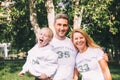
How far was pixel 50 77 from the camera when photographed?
645 cm

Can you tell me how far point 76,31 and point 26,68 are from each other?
1.11m

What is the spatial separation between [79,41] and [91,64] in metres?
0.42

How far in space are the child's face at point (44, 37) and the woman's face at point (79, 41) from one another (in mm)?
430

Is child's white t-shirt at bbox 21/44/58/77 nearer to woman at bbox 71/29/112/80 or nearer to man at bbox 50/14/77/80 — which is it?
man at bbox 50/14/77/80

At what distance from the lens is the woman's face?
6.26m

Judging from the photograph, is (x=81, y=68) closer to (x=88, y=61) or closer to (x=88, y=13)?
(x=88, y=61)

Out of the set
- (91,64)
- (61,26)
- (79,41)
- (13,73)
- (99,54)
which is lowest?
(13,73)

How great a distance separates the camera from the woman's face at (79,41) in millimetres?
6258

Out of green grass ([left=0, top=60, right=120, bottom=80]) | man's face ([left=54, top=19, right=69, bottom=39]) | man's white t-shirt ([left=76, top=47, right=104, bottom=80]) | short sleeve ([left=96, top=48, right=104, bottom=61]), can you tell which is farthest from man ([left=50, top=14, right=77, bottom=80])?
green grass ([left=0, top=60, right=120, bottom=80])

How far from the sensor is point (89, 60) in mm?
6273

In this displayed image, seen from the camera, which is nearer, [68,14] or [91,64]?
[91,64]

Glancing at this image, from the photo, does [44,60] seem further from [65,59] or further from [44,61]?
[65,59]

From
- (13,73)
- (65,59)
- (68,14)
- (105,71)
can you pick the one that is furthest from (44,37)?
(13,73)

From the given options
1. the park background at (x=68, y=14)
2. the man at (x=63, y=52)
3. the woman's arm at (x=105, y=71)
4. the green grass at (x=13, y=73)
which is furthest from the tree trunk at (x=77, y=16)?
the woman's arm at (x=105, y=71)
